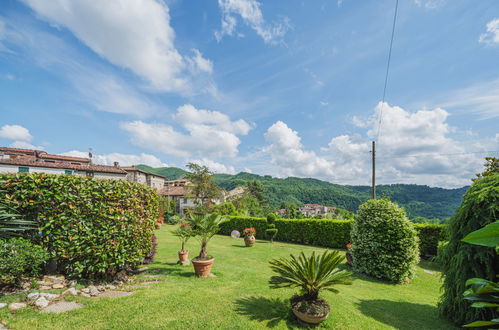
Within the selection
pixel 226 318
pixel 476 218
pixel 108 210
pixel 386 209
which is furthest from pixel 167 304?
pixel 386 209

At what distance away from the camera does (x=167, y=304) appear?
415 cm

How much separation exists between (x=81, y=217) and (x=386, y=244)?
8.72 metres

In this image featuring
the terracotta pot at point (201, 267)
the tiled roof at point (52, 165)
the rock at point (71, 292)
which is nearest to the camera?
the rock at point (71, 292)

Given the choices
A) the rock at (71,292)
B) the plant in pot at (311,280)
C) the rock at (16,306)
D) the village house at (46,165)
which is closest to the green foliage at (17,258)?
the rock at (16,306)

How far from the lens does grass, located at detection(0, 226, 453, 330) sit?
139 inches

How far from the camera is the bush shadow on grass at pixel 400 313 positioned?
4.36 m

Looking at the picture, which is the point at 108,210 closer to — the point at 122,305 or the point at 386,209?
the point at 122,305

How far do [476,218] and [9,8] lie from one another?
11.3m

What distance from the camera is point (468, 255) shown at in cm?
396

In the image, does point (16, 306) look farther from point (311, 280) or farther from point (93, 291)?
point (311, 280)

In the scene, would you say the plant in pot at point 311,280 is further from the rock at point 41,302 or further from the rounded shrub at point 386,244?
the rounded shrub at point 386,244

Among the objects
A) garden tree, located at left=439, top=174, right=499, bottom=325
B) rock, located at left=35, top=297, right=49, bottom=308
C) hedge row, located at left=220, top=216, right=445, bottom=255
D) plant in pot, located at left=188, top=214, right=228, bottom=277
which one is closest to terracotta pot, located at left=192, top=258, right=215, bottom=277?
plant in pot, located at left=188, top=214, right=228, bottom=277

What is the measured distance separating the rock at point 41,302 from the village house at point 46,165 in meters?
18.5

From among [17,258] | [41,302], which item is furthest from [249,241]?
[17,258]
